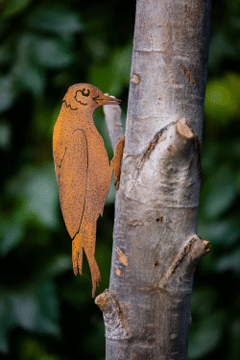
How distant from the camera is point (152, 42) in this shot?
0.38 meters

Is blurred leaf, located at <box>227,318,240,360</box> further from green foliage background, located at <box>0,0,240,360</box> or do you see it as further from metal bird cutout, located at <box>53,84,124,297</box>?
metal bird cutout, located at <box>53,84,124,297</box>

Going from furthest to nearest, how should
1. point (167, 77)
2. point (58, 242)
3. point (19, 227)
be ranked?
point (58, 242), point (19, 227), point (167, 77)

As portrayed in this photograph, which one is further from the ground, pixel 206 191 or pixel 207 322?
pixel 206 191

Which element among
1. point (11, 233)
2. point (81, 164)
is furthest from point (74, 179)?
point (11, 233)

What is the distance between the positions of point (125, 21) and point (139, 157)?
79 cm

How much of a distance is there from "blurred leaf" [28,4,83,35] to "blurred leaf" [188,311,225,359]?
0.82 metres

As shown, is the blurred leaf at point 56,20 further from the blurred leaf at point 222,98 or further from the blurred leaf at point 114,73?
the blurred leaf at point 222,98

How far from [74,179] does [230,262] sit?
63cm

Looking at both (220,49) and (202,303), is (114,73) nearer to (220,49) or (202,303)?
(220,49)

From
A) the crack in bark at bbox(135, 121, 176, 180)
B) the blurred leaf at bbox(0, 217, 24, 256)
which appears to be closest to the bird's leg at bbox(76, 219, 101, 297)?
the crack in bark at bbox(135, 121, 176, 180)

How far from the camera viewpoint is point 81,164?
16.6 inches

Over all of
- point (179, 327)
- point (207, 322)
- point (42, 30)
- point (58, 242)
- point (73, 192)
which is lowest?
point (207, 322)

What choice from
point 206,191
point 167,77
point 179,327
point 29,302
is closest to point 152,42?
point 167,77

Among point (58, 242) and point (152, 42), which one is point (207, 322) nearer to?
point (58, 242)
